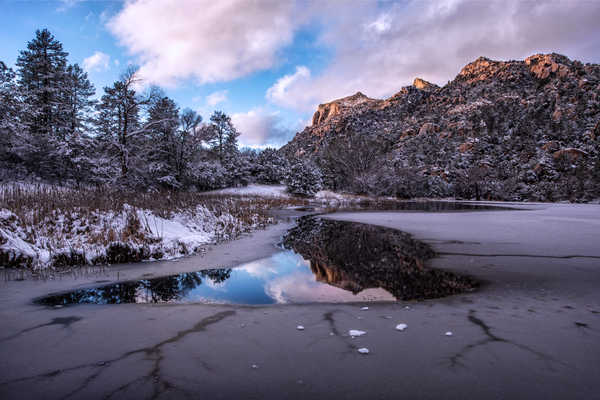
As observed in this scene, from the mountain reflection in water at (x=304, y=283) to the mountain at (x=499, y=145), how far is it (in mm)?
35232

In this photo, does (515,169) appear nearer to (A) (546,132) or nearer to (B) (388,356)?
(A) (546,132)

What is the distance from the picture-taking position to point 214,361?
209 centimetres

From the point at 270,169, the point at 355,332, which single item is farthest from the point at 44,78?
the point at 355,332

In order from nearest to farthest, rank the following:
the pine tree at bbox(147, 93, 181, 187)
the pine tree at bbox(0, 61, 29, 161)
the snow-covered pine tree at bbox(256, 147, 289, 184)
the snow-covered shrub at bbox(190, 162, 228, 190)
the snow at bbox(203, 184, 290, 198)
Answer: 1. the pine tree at bbox(0, 61, 29, 161)
2. the pine tree at bbox(147, 93, 181, 187)
3. the snow-covered shrub at bbox(190, 162, 228, 190)
4. the snow at bbox(203, 184, 290, 198)
5. the snow-covered pine tree at bbox(256, 147, 289, 184)

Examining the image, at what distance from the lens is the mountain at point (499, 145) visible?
35.6m

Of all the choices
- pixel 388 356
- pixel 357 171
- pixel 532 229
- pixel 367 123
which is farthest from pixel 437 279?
pixel 367 123

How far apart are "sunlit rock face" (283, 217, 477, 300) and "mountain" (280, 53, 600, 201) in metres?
33.6

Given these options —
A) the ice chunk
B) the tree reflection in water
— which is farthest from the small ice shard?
the tree reflection in water

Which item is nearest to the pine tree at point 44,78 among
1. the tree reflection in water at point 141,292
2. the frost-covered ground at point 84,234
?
the frost-covered ground at point 84,234

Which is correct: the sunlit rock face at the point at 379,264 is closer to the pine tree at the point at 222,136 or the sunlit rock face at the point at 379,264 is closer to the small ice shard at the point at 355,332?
the small ice shard at the point at 355,332

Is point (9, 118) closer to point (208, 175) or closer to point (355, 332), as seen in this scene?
point (208, 175)

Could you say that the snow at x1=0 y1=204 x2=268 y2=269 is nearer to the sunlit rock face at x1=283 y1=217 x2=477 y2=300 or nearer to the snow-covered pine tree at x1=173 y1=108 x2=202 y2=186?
the sunlit rock face at x1=283 y1=217 x2=477 y2=300

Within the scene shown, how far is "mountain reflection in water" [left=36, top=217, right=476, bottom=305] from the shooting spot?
3.76 metres

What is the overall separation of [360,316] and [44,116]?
3497 cm
